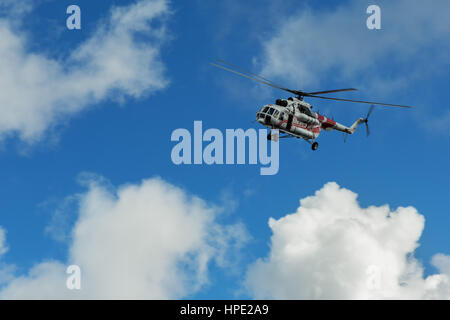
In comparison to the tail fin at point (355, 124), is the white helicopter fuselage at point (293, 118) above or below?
below

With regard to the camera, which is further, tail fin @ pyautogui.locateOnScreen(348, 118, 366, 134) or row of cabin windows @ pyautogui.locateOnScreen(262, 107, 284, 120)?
tail fin @ pyautogui.locateOnScreen(348, 118, 366, 134)

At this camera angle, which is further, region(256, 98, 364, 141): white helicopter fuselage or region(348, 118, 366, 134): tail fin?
region(348, 118, 366, 134): tail fin

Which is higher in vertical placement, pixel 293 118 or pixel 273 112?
pixel 293 118

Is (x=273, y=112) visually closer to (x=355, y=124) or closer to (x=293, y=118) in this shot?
(x=293, y=118)

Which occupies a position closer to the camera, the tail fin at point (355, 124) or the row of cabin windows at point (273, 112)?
the row of cabin windows at point (273, 112)

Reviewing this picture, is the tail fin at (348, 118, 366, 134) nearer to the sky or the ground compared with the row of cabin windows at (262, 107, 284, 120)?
nearer to the sky

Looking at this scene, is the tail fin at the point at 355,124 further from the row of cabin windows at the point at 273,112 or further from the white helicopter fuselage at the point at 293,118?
the row of cabin windows at the point at 273,112

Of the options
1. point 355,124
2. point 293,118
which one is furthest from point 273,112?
point 355,124

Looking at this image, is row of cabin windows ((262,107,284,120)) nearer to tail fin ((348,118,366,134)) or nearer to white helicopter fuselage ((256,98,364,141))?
white helicopter fuselage ((256,98,364,141))

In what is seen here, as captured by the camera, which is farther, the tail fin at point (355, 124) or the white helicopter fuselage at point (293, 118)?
the tail fin at point (355, 124)

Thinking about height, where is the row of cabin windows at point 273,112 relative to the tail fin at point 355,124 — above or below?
below
